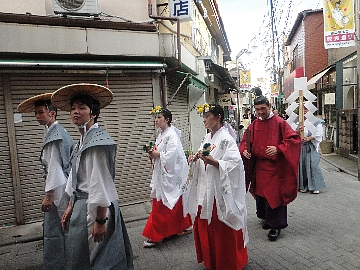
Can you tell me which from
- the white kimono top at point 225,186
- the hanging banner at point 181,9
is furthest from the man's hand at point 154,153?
the hanging banner at point 181,9

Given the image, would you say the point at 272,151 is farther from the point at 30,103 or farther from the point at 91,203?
the point at 30,103

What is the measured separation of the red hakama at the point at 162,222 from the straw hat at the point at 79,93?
2279mm

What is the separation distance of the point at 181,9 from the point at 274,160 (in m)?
4.41

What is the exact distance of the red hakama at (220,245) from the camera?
11.9 ft

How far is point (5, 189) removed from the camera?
6.08m

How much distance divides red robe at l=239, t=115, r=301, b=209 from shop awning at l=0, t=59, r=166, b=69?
3.01 metres

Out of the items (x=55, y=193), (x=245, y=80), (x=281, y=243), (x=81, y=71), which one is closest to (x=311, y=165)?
(x=281, y=243)

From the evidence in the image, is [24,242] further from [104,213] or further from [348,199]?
[348,199]

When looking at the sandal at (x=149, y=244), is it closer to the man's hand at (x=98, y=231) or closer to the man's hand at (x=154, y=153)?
the man's hand at (x=154, y=153)

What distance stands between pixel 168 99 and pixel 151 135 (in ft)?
4.20

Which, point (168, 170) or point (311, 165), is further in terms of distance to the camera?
point (311, 165)

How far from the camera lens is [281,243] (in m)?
4.57

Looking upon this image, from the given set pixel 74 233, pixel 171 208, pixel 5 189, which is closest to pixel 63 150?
pixel 74 233

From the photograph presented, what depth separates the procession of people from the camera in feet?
8.77
